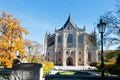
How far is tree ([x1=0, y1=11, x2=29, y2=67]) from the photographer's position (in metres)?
25.8

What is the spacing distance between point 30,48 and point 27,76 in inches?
1790

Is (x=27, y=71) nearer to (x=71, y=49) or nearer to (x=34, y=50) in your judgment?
(x=34, y=50)

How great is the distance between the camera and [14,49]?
26109mm

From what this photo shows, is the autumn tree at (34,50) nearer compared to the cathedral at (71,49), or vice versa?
the autumn tree at (34,50)

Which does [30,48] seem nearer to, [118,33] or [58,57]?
[58,57]

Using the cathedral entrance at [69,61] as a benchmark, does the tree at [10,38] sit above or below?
above

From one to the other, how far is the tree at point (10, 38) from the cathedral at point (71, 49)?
50.4 m

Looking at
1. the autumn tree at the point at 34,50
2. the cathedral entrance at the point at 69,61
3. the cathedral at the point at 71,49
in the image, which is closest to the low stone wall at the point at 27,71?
the autumn tree at the point at 34,50

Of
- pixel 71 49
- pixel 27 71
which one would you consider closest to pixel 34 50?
pixel 71 49

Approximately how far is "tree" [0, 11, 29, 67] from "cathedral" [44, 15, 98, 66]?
50405 millimetres

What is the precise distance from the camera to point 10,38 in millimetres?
26422

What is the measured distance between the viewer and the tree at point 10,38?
25.8m

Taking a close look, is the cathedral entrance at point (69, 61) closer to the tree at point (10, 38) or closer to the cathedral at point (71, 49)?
the cathedral at point (71, 49)

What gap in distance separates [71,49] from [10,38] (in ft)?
173
